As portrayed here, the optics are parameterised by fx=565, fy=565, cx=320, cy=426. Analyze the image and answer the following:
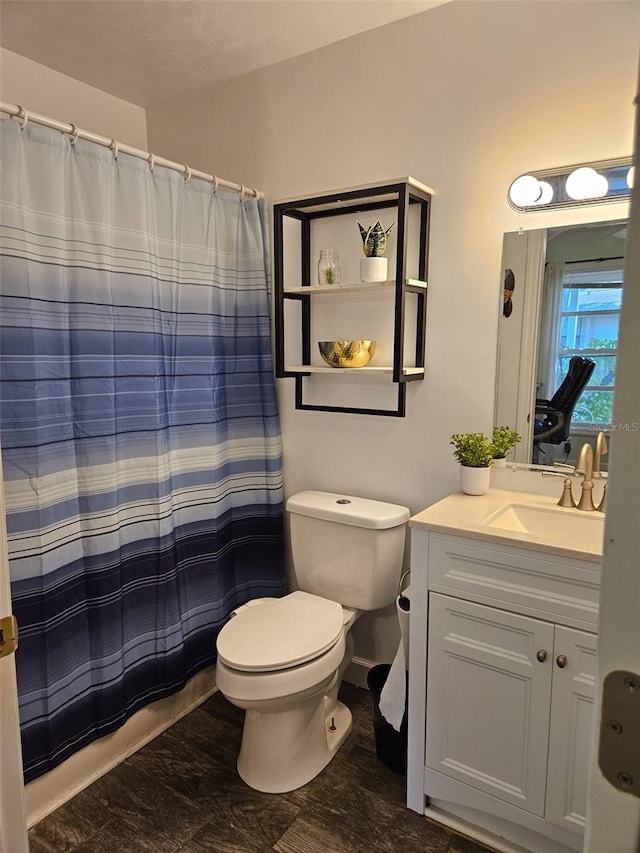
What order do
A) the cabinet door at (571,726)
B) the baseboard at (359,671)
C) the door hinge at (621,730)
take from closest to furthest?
the door hinge at (621,730)
the cabinet door at (571,726)
the baseboard at (359,671)

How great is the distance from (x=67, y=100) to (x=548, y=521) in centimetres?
249

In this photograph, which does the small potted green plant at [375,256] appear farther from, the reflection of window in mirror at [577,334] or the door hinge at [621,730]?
the door hinge at [621,730]

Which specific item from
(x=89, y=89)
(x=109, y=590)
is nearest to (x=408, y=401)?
(x=109, y=590)

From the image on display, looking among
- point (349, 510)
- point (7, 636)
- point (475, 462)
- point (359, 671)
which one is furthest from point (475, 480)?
point (7, 636)

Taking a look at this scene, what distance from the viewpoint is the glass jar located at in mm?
2160

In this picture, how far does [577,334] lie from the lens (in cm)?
180

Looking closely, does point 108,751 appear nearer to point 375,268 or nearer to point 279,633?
point 279,633

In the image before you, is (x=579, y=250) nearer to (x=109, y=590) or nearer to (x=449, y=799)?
(x=449, y=799)

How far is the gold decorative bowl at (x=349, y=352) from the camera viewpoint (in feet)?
6.89

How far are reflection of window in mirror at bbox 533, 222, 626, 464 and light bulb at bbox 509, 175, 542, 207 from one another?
130mm

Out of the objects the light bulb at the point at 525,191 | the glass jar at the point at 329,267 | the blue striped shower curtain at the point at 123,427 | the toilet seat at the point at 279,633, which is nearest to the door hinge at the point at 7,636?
the blue striped shower curtain at the point at 123,427

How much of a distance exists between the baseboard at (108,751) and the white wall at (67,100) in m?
2.36

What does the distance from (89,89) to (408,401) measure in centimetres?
191

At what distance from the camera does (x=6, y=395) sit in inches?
61.6
